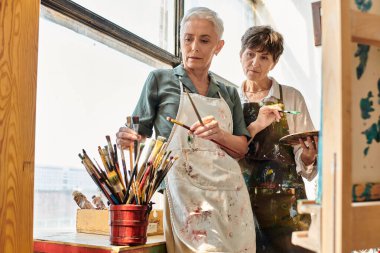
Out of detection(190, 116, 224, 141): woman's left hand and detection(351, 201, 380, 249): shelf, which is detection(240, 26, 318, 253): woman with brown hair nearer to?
detection(190, 116, 224, 141): woman's left hand

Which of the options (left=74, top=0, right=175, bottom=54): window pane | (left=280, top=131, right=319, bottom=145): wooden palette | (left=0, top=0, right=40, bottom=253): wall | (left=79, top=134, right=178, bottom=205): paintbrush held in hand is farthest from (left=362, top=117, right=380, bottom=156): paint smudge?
(left=74, top=0, right=175, bottom=54): window pane

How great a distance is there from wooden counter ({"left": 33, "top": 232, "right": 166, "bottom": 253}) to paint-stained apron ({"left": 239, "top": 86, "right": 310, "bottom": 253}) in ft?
1.67

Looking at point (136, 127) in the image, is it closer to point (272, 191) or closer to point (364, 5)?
point (272, 191)

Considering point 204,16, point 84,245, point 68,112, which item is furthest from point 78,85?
point 84,245

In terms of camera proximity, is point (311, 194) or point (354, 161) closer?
point (354, 161)

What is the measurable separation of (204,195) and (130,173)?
0.26 meters

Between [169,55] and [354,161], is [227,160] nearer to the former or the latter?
[354,161]

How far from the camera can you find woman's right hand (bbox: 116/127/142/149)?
146cm

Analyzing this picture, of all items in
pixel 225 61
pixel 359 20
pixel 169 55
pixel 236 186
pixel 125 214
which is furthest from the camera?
pixel 225 61

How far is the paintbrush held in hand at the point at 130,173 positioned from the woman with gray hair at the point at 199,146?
73 millimetres

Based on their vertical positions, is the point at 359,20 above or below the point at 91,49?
below

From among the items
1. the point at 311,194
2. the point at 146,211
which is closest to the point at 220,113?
the point at 146,211

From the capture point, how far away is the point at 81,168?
1906mm

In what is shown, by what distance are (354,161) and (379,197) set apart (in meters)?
0.11
